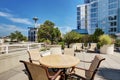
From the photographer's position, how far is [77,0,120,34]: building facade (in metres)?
45.2

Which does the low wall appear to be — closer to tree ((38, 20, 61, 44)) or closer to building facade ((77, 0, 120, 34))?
tree ((38, 20, 61, 44))

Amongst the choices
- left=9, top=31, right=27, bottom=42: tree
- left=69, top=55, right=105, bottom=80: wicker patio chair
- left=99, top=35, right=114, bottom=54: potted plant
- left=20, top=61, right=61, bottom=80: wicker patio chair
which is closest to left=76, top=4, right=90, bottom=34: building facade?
left=9, top=31, right=27, bottom=42: tree

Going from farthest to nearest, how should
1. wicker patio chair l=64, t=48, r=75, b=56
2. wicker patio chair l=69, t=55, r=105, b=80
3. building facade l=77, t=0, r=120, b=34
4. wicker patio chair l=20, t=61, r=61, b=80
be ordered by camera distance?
building facade l=77, t=0, r=120, b=34
wicker patio chair l=64, t=48, r=75, b=56
wicker patio chair l=69, t=55, r=105, b=80
wicker patio chair l=20, t=61, r=61, b=80

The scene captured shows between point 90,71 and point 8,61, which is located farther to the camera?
point 8,61

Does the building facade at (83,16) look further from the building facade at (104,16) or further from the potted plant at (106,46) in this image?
the potted plant at (106,46)

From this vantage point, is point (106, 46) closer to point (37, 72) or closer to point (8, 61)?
point (8, 61)

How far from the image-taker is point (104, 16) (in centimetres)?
5006

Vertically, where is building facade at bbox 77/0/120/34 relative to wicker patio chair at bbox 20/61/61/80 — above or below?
above

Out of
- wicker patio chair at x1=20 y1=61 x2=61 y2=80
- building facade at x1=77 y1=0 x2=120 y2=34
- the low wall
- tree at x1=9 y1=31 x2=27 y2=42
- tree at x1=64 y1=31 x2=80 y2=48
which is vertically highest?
building facade at x1=77 y1=0 x2=120 y2=34

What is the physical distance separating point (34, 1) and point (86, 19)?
131 ft

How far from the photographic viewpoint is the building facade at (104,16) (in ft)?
148

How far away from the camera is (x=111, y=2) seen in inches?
1857

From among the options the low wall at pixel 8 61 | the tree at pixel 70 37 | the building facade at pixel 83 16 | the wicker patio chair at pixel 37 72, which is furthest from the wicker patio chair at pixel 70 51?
the building facade at pixel 83 16

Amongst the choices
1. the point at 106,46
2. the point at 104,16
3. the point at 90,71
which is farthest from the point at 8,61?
the point at 104,16
